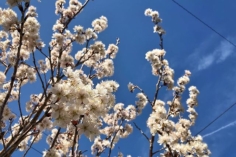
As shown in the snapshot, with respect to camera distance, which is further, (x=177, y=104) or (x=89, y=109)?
(x=177, y=104)

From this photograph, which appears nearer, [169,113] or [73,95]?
[73,95]

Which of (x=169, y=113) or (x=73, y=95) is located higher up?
(x=169, y=113)

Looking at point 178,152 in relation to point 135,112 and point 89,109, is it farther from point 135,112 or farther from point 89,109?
point 89,109

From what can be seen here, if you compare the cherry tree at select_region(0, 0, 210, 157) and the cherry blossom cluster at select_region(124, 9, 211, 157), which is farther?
the cherry blossom cluster at select_region(124, 9, 211, 157)

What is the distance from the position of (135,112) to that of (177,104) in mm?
912

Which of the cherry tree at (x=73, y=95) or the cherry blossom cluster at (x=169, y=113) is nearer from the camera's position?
the cherry tree at (x=73, y=95)

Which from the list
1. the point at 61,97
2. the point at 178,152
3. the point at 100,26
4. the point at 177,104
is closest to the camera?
the point at 61,97

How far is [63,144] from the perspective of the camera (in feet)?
→ 15.8

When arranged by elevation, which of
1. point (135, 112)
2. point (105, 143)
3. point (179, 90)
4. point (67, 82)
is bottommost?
point (67, 82)

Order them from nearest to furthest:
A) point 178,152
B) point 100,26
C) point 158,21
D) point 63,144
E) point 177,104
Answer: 1. point 63,144
2. point 178,152
3. point 100,26
4. point 177,104
5. point 158,21

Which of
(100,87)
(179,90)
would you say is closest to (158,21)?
(179,90)

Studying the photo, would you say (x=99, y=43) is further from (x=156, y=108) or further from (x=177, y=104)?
(x=177, y=104)

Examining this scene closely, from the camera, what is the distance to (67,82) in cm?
295

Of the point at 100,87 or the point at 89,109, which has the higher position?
the point at 100,87
